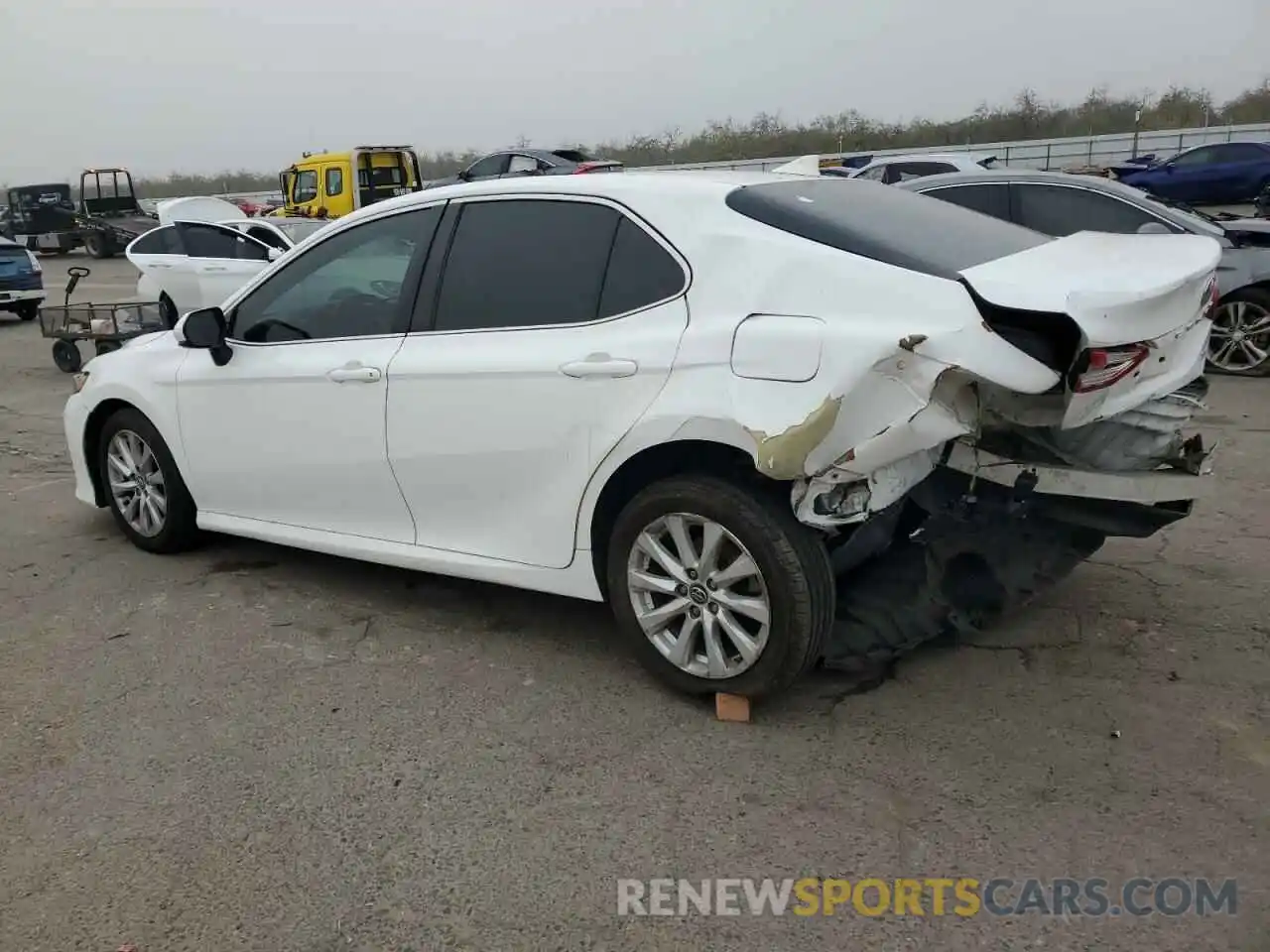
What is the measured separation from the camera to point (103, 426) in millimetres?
5344

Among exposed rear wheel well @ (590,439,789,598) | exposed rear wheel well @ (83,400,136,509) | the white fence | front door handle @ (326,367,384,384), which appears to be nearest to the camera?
exposed rear wheel well @ (590,439,789,598)

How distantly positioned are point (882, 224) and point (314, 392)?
2.35 meters

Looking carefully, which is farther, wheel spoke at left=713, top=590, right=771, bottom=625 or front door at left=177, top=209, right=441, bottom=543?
front door at left=177, top=209, right=441, bottom=543

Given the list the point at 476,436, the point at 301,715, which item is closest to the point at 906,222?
the point at 476,436

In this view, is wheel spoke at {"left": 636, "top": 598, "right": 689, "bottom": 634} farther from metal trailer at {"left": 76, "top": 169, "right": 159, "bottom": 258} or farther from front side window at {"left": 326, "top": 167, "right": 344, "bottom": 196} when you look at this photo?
metal trailer at {"left": 76, "top": 169, "right": 159, "bottom": 258}

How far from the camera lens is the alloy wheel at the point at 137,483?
513 centimetres

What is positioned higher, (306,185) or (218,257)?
(306,185)

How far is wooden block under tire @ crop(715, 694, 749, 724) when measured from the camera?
3.48 meters

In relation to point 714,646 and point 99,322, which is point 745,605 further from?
point 99,322

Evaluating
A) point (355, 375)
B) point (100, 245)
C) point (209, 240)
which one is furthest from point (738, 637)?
point (100, 245)

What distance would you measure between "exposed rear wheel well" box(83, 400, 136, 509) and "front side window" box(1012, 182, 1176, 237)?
21.5 feet

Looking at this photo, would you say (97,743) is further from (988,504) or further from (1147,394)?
(1147,394)

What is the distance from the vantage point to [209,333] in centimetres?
456

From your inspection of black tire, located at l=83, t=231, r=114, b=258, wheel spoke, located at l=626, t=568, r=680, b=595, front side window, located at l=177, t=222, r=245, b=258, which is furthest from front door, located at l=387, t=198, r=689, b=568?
black tire, located at l=83, t=231, r=114, b=258
